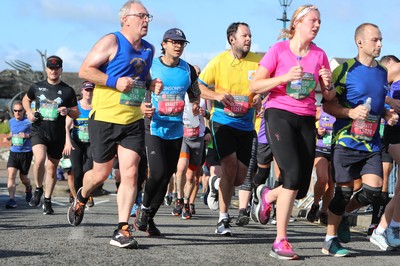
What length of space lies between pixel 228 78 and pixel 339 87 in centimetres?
207

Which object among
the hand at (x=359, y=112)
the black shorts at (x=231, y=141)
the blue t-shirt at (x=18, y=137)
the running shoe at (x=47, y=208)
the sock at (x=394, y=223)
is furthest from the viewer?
the blue t-shirt at (x=18, y=137)

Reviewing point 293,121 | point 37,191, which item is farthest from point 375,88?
point 37,191

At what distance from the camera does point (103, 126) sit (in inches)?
305

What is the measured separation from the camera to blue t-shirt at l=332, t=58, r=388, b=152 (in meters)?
7.60

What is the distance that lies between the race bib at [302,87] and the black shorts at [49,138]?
5783 millimetres

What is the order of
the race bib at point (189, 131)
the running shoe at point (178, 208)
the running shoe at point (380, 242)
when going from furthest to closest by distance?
1. the race bib at point (189, 131)
2. the running shoe at point (178, 208)
3. the running shoe at point (380, 242)

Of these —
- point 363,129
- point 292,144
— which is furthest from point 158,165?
point 363,129

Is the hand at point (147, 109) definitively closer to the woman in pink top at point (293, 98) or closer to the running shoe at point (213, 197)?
the woman in pink top at point (293, 98)

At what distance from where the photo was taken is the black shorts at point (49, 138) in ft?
40.3

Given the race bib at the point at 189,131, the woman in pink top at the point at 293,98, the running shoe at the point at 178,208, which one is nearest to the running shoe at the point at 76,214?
the woman in pink top at the point at 293,98

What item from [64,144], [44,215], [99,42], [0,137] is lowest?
[0,137]

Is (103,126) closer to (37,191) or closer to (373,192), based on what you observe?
(373,192)

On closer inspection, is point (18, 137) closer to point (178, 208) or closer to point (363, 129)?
point (178, 208)

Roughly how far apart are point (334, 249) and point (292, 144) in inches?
39.0
